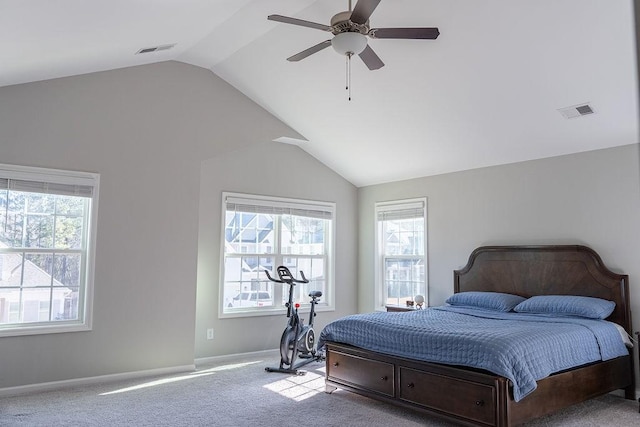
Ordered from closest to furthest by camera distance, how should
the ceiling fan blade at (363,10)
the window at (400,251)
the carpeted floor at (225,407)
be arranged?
1. the ceiling fan blade at (363,10)
2. the carpeted floor at (225,407)
3. the window at (400,251)

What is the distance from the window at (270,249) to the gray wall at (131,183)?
430 mm

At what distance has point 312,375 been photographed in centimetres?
516

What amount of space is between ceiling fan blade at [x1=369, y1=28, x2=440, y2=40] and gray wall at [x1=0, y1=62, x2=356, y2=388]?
9.89 ft

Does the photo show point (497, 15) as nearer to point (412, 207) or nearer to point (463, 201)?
point (463, 201)

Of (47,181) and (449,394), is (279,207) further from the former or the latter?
(449,394)

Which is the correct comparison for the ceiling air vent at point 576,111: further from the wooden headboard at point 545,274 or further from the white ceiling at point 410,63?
the wooden headboard at point 545,274

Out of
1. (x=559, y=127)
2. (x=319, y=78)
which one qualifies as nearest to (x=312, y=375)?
(x=319, y=78)

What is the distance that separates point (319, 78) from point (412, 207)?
2.35m

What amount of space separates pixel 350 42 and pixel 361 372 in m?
2.76

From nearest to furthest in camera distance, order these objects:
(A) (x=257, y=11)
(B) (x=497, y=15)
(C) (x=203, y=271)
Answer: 1. (B) (x=497, y=15)
2. (A) (x=257, y=11)
3. (C) (x=203, y=271)

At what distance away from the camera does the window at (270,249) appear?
6164 mm

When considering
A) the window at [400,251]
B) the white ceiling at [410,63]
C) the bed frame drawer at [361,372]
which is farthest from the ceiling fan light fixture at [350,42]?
the window at [400,251]

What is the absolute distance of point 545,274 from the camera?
16.6 ft

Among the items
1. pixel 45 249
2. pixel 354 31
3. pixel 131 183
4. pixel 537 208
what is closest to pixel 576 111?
pixel 537 208
